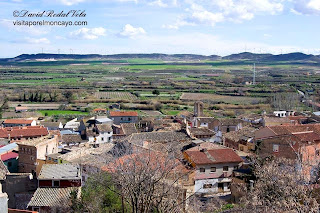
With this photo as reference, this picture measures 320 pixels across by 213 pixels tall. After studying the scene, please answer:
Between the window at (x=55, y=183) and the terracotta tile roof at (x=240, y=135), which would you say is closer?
the window at (x=55, y=183)

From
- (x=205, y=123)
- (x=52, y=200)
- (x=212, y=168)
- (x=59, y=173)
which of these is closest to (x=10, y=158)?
(x=59, y=173)

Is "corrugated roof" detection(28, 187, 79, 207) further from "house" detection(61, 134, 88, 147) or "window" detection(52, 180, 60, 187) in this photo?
"house" detection(61, 134, 88, 147)

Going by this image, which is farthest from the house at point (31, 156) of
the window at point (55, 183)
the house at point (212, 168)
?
the house at point (212, 168)

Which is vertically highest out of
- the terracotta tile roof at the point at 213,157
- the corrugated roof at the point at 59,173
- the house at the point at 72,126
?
the corrugated roof at the point at 59,173

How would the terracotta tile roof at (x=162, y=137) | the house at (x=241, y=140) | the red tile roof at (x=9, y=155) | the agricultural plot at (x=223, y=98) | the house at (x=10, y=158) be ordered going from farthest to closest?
the agricultural plot at (x=223, y=98)
the terracotta tile roof at (x=162, y=137)
the house at (x=241, y=140)
the red tile roof at (x=9, y=155)
the house at (x=10, y=158)

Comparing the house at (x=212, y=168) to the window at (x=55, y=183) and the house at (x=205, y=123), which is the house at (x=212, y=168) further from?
the house at (x=205, y=123)

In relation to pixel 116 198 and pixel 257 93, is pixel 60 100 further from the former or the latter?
pixel 116 198
